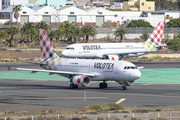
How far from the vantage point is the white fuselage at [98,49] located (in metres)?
75.8

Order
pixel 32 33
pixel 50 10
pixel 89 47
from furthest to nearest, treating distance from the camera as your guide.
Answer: pixel 50 10 → pixel 32 33 → pixel 89 47

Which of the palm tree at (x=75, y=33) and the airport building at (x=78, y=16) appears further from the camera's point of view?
the airport building at (x=78, y=16)

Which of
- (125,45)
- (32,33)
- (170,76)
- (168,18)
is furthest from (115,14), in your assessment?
(170,76)

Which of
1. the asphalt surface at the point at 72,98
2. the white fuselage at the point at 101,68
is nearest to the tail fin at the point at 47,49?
the white fuselage at the point at 101,68

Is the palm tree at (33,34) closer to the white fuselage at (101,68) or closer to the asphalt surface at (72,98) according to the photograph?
the white fuselage at (101,68)

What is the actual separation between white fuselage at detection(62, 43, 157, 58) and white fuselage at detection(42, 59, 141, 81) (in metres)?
26.0

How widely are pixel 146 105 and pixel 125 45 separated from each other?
49.0 meters

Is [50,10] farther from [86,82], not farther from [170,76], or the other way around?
[86,82]

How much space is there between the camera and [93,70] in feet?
147

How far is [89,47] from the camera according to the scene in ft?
252

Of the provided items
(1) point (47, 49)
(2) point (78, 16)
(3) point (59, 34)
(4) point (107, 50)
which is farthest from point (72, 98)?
(2) point (78, 16)

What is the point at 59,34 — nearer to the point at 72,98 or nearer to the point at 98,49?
the point at 98,49

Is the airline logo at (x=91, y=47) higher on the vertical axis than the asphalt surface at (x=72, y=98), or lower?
higher

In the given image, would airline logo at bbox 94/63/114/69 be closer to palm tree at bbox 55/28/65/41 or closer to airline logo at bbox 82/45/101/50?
airline logo at bbox 82/45/101/50
